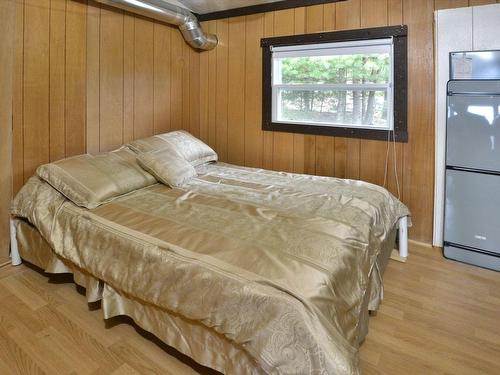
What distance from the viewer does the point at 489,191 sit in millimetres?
2369

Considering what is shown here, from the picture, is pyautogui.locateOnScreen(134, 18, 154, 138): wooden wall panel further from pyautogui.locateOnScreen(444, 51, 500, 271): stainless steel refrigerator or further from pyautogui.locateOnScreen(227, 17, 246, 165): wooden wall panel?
pyautogui.locateOnScreen(444, 51, 500, 271): stainless steel refrigerator

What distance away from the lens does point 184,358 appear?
5.32 ft

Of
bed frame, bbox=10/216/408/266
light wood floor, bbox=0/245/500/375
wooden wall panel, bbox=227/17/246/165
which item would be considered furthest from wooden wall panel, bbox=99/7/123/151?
light wood floor, bbox=0/245/500/375

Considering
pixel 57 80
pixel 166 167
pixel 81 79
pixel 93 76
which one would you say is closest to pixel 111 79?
pixel 93 76

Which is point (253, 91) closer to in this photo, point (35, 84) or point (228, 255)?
point (35, 84)

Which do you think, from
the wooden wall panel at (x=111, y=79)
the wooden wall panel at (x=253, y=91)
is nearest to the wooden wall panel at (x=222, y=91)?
the wooden wall panel at (x=253, y=91)

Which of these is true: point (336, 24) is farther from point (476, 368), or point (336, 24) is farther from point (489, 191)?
point (476, 368)

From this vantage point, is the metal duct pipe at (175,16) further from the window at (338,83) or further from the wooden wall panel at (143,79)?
the window at (338,83)

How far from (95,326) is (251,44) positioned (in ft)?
9.29

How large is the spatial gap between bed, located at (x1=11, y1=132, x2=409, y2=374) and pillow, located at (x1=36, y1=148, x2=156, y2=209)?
0.01 metres

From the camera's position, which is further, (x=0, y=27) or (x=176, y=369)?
(x=0, y=27)

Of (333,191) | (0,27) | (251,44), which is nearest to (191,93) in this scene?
(251,44)

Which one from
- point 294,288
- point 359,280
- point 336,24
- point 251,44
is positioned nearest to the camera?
point 294,288

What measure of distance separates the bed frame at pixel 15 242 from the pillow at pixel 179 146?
3.33 feet
